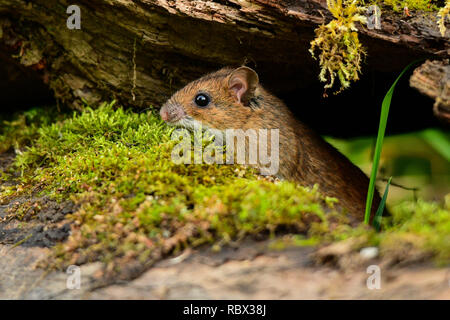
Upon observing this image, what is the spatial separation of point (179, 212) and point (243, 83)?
2.21 meters

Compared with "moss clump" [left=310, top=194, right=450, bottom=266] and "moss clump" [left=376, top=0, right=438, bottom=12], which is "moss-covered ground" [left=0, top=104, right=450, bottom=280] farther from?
"moss clump" [left=376, top=0, right=438, bottom=12]

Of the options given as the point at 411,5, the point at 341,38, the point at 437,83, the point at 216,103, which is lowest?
the point at 216,103

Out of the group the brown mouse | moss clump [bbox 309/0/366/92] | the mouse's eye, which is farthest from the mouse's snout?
moss clump [bbox 309/0/366/92]

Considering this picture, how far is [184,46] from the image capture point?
5.49 meters

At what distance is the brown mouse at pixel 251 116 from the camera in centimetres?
493

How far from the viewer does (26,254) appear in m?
3.54

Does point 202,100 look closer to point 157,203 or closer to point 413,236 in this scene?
Result: point 157,203

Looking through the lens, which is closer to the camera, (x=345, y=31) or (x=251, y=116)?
(x=345, y=31)

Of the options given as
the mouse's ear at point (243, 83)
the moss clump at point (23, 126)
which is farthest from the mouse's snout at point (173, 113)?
the moss clump at point (23, 126)

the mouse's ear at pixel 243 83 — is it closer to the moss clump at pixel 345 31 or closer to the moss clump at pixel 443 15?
the moss clump at pixel 345 31

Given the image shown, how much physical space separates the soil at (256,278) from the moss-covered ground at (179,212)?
0.10m

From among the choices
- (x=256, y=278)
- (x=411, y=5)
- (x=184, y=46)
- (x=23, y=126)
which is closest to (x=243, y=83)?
(x=184, y=46)

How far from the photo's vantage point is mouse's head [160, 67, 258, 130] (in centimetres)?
495

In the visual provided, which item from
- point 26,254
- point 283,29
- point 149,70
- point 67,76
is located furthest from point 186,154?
point 67,76
